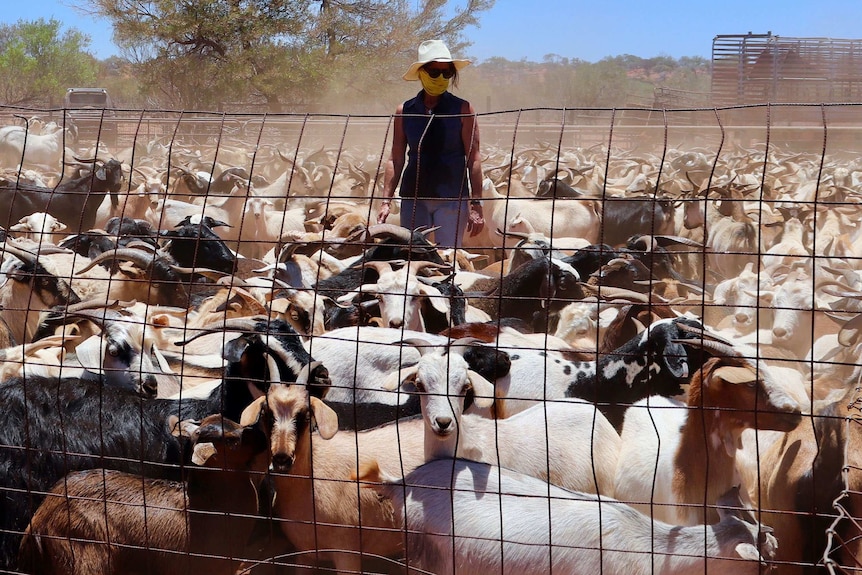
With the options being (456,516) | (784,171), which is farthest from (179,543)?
(784,171)

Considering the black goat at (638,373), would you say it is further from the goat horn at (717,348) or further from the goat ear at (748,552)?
the goat ear at (748,552)

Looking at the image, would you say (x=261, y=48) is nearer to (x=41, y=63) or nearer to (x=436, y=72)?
(x=41, y=63)

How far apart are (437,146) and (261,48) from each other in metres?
29.1

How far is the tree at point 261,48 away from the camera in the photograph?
108 feet

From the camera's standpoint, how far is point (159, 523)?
140 inches

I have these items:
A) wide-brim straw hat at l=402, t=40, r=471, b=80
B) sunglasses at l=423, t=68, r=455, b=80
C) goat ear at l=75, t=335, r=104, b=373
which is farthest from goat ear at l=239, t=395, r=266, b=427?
sunglasses at l=423, t=68, r=455, b=80

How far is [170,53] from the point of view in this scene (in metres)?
34.0

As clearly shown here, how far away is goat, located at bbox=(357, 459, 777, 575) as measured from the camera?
304cm

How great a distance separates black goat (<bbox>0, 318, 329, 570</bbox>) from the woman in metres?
1.82

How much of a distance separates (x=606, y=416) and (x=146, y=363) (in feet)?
7.61

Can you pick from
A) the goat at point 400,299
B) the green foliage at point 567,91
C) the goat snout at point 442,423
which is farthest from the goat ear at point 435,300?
the green foliage at point 567,91

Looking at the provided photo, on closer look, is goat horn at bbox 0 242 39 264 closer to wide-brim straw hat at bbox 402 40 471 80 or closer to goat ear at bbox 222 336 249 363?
goat ear at bbox 222 336 249 363

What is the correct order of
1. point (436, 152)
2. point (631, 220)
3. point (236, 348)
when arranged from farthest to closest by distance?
point (631, 220)
point (436, 152)
point (236, 348)

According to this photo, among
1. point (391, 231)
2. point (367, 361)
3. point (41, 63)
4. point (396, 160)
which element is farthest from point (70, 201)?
point (41, 63)
